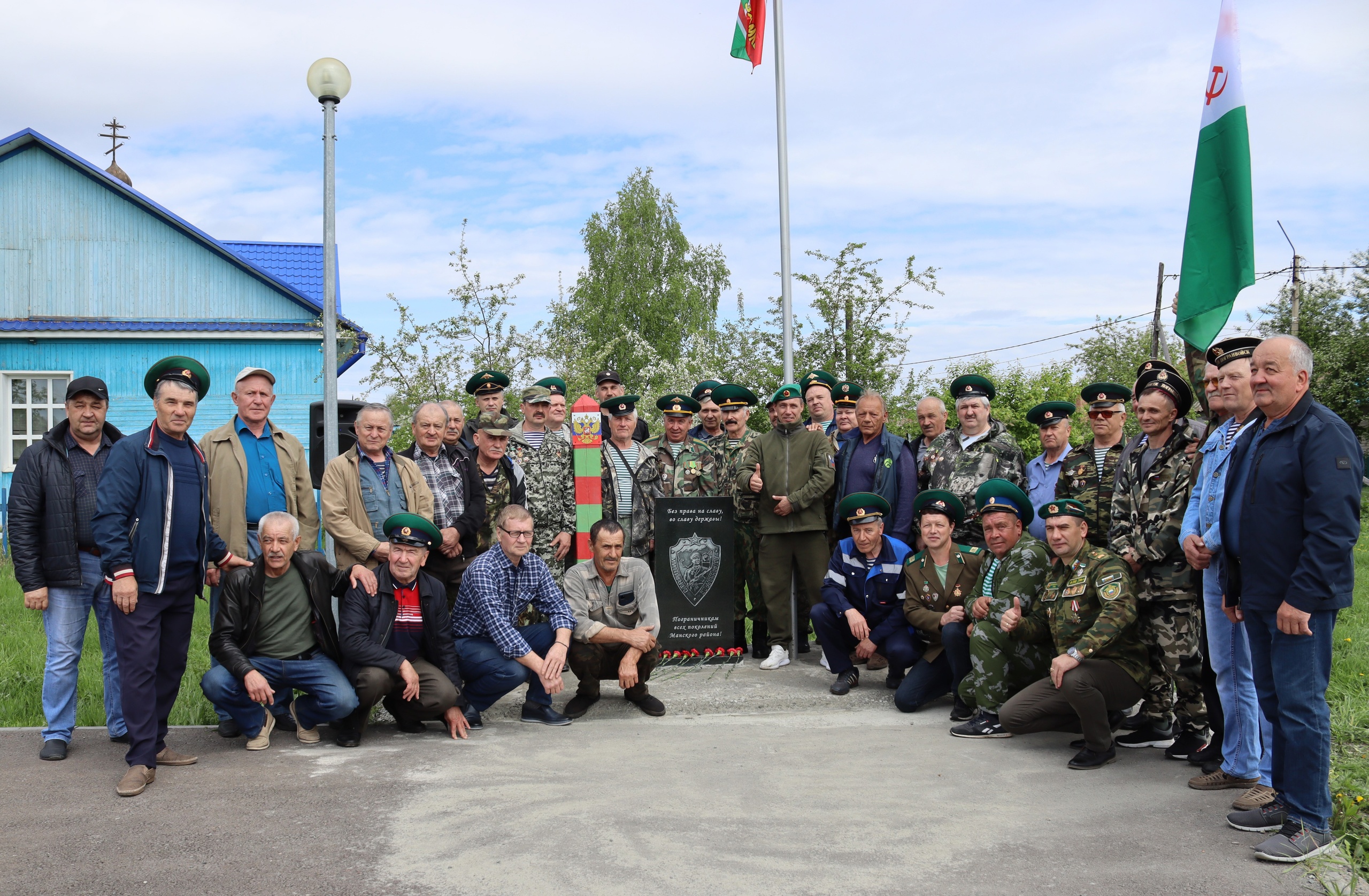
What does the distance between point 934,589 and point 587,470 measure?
2.69 meters

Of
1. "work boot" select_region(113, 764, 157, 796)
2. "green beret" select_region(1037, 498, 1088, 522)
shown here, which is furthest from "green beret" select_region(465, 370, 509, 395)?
"green beret" select_region(1037, 498, 1088, 522)

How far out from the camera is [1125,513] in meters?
5.66

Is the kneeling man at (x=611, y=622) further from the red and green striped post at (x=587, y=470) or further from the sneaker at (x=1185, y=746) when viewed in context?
the sneaker at (x=1185, y=746)

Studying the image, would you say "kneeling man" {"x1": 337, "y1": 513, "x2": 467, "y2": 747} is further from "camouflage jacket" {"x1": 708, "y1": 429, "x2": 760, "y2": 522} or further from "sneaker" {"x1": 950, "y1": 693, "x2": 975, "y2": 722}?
"sneaker" {"x1": 950, "y1": 693, "x2": 975, "y2": 722}

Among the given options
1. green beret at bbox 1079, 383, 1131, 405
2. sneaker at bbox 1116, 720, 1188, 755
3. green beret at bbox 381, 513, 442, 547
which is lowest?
sneaker at bbox 1116, 720, 1188, 755

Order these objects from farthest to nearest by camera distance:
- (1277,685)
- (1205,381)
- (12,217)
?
(12,217) < (1205,381) < (1277,685)

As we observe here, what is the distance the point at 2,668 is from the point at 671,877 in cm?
658

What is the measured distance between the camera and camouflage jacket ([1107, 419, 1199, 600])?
5.25 meters

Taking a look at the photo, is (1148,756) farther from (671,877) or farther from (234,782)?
(234,782)

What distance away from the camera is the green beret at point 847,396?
8297 millimetres

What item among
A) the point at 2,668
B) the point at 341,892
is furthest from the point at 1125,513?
the point at 2,668

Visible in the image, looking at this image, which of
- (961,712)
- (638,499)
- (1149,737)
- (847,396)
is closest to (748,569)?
(638,499)

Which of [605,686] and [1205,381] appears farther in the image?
[605,686]

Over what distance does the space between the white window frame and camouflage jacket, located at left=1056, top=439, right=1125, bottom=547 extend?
15905 millimetres
